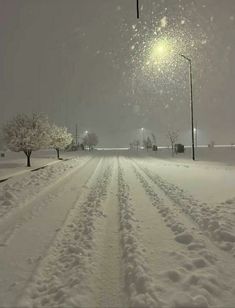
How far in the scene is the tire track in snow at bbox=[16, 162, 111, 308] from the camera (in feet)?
13.8

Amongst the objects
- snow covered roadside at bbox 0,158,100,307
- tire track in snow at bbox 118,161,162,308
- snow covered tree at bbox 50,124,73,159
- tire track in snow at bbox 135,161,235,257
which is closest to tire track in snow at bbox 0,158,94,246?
snow covered roadside at bbox 0,158,100,307

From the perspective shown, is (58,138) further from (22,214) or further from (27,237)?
(27,237)

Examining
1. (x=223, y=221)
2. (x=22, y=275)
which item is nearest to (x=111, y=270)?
(x=22, y=275)

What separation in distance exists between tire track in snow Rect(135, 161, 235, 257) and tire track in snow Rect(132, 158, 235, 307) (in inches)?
9.7

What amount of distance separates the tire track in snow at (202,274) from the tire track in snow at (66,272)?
1220 millimetres

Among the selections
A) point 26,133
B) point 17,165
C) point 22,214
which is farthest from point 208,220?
point 26,133

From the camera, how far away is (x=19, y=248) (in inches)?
255

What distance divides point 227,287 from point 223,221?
12.4ft

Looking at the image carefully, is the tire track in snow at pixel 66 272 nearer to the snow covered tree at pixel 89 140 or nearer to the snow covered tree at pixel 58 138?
the snow covered tree at pixel 58 138

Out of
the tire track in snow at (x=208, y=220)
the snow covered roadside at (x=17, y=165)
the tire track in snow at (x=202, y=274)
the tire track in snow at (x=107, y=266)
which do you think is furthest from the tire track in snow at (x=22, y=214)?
the snow covered roadside at (x=17, y=165)

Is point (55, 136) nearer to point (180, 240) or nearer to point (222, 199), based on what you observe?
point (222, 199)

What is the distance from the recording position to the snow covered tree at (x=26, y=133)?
36.7 meters

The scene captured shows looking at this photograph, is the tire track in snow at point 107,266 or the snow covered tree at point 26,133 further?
the snow covered tree at point 26,133

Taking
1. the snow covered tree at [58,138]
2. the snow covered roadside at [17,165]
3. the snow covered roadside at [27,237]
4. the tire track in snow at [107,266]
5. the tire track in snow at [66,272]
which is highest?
the snow covered tree at [58,138]
